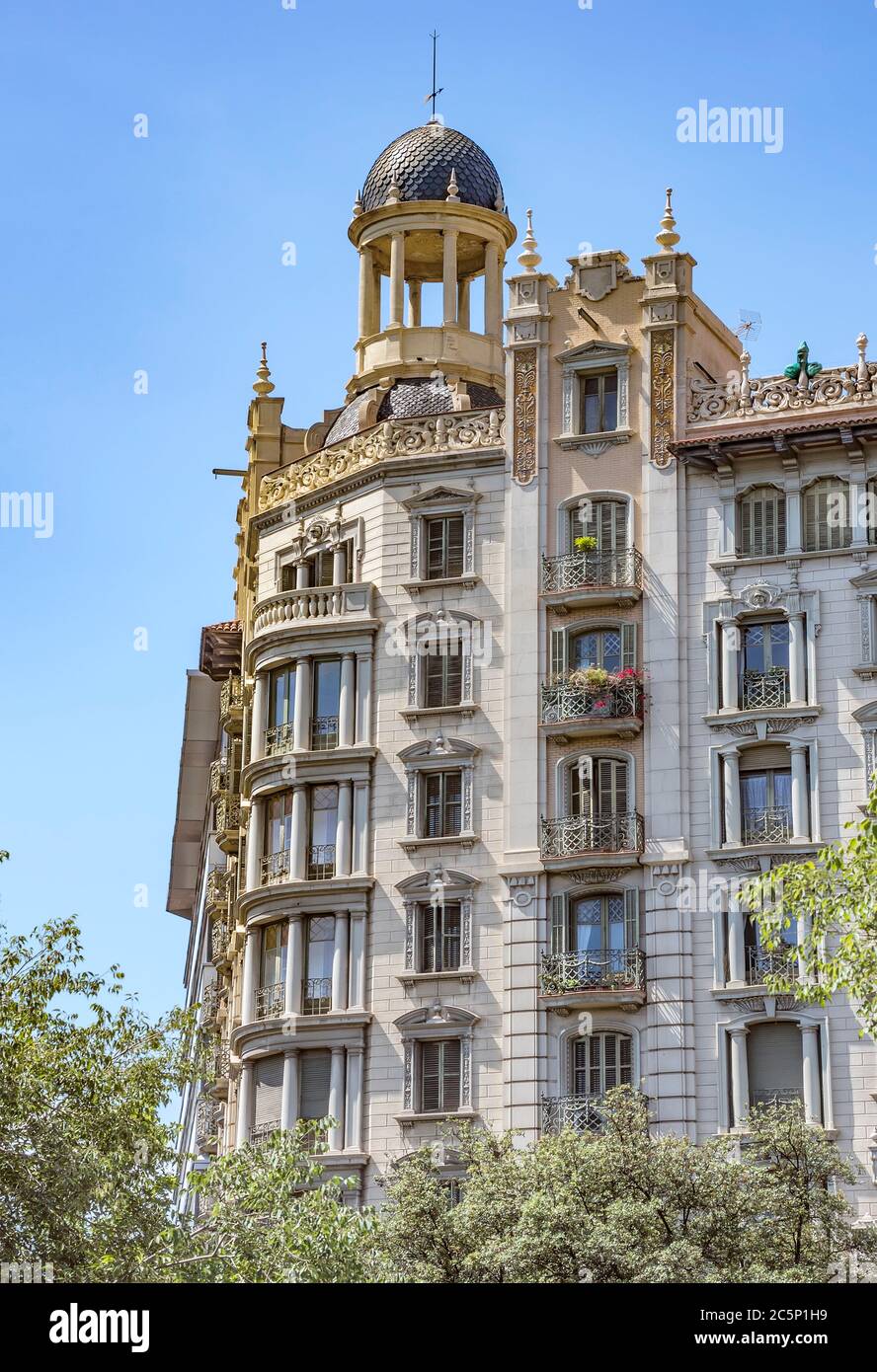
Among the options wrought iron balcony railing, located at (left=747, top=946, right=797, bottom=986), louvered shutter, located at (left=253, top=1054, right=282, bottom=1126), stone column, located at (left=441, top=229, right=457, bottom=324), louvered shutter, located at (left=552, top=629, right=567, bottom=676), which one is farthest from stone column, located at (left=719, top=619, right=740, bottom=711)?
stone column, located at (left=441, top=229, right=457, bottom=324)

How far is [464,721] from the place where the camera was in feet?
197

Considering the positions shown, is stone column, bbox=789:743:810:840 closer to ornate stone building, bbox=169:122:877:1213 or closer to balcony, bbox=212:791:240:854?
ornate stone building, bbox=169:122:877:1213

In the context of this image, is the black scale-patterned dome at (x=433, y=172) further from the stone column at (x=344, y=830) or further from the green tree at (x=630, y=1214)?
the green tree at (x=630, y=1214)

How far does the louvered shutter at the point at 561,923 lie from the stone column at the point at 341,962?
17.0ft

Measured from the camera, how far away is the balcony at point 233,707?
2660 inches

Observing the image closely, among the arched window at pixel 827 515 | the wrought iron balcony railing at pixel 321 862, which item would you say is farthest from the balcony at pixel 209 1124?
the arched window at pixel 827 515

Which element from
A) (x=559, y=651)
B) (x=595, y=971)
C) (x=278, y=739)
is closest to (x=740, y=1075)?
(x=595, y=971)

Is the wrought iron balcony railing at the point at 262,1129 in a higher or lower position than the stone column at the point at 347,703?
lower

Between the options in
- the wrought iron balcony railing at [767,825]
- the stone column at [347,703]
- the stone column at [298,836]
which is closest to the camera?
the wrought iron balcony railing at [767,825]

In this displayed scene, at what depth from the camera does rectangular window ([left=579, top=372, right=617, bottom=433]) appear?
61500 mm

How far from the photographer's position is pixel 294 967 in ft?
194

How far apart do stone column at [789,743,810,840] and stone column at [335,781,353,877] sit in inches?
433
